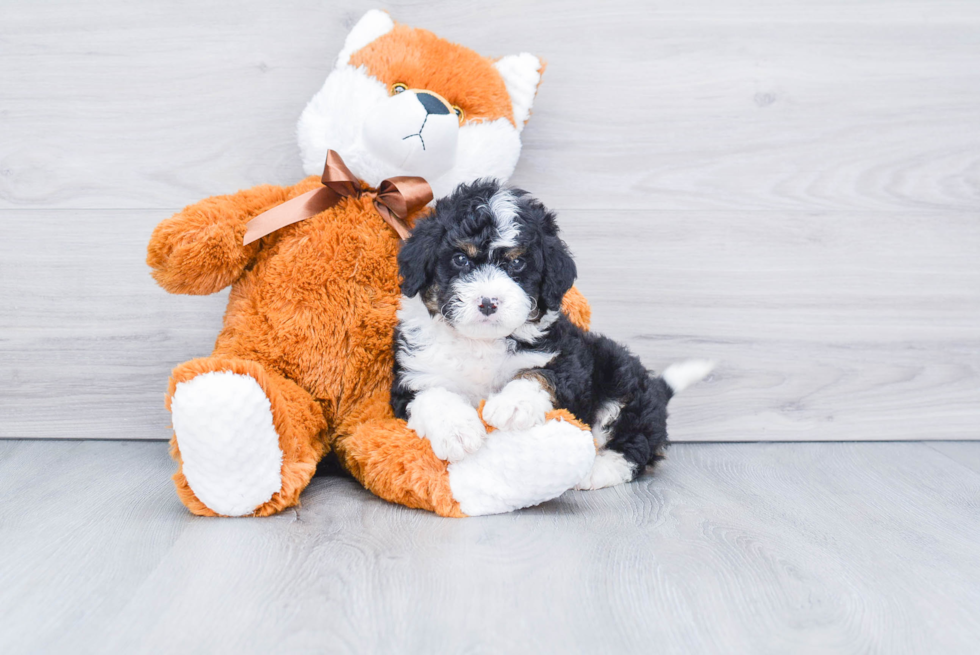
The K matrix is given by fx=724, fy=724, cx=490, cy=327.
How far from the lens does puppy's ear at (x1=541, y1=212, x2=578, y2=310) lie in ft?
4.61

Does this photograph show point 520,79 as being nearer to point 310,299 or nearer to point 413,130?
point 413,130

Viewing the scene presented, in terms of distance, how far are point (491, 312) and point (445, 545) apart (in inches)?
16.4

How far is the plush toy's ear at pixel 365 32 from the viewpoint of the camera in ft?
5.57

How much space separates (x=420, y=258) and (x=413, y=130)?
0.35m

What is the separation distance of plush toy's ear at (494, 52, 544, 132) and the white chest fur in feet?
2.01

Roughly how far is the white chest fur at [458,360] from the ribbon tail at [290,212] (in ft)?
1.24

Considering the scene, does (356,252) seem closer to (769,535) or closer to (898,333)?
(769,535)

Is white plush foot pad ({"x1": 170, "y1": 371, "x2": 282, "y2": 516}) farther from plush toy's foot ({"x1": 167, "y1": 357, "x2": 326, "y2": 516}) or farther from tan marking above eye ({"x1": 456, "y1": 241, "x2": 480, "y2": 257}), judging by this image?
tan marking above eye ({"x1": 456, "y1": 241, "x2": 480, "y2": 257})

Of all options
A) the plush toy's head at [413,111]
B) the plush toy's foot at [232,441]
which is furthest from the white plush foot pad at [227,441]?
the plush toy's head at [413,111]

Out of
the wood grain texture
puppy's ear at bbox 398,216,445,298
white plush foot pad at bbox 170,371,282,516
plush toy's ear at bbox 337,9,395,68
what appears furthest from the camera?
plush toy's ear at bbox 337,9,395,68

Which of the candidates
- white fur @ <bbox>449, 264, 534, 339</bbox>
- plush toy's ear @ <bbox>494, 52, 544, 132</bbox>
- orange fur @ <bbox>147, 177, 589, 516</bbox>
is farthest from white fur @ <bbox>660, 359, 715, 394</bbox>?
plush toy's ear @ <bbox>494, 52, 544, 132</bbox>

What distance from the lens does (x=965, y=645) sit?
3.22 feet

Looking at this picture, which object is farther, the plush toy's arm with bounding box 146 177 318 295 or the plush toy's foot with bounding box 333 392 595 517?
the plush toy's arm with bounding box 146 177 318 295

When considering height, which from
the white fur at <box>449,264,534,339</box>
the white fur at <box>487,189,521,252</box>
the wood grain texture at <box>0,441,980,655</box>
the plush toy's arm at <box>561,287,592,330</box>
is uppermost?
the white fur at <box>487,189,521,252</box>
